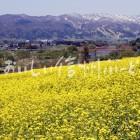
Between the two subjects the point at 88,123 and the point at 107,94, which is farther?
the point at 107,94

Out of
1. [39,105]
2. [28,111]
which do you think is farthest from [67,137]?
[39,105]

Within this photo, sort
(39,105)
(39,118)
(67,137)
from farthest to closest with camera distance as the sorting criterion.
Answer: (39,105), (39,118), (67,137)

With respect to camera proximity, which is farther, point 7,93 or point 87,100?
point 7,93

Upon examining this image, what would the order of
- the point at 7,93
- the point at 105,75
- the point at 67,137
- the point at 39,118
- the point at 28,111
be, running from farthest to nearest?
the point at 105,75
the point at 7,93
the point at 28,111
the point at 39,118
the point at 67,137

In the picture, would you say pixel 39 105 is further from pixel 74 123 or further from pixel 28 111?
pixel 74 123

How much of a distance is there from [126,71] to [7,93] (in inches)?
167

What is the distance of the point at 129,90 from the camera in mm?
13469

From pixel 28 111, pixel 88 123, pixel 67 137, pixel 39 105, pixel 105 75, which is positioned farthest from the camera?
pixel 105 75

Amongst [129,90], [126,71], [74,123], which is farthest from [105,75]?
[74,123]

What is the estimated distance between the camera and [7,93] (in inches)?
674

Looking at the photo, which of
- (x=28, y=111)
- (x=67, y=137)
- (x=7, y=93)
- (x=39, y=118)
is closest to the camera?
(x=67, y=137)

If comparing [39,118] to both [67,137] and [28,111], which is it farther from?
[67,137]

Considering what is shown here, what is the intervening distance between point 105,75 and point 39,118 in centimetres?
695

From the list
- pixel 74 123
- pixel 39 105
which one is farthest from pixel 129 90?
pixel 74 123
